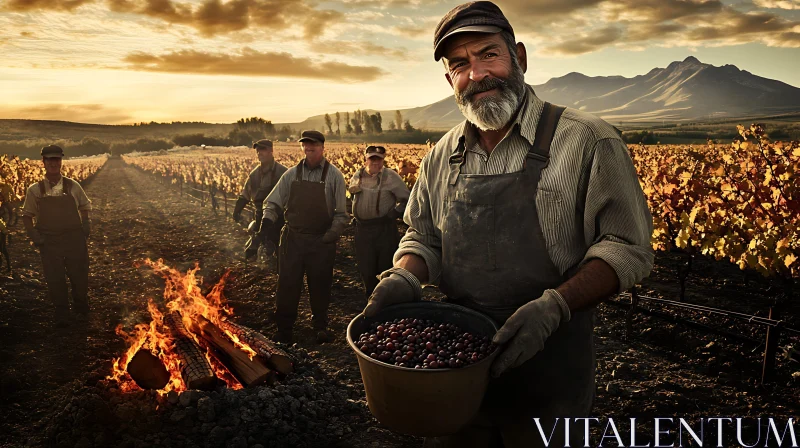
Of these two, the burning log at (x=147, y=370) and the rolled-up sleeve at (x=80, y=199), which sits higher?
the rolled-up sleeve at (x=80, y=199)

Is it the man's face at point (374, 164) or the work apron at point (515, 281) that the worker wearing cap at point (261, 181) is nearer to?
the man's face at point (374, 164)

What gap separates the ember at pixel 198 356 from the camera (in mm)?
3937

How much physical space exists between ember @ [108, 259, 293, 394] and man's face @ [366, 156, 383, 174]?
11.1 feet

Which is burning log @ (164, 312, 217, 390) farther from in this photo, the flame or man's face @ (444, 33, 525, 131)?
man's face @ (444, 33, 525, 131)

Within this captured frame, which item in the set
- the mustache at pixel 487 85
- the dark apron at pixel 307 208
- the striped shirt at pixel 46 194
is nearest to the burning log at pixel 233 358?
the dark apron at pixel 307 208

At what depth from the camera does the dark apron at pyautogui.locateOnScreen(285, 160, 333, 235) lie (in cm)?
631

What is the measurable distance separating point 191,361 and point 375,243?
12.2 ft

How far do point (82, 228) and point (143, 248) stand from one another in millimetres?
5334

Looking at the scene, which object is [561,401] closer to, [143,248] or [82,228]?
[82,228]

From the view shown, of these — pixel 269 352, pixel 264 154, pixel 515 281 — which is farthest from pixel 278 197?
pixel 515 281

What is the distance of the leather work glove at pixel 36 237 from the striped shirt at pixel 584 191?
7.45 m

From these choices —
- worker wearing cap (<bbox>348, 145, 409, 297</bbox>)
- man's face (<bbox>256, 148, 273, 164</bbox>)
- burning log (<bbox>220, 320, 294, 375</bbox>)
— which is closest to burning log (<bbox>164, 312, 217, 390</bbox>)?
burning log (<bbox>220, 320, 294, 375</bbox>)

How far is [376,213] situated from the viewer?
7.41 metres

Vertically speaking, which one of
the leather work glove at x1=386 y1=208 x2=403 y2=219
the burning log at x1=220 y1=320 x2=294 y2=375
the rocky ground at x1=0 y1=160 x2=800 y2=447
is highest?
the leather work glove at x1=386 y1=208 x2=403 y2=219
